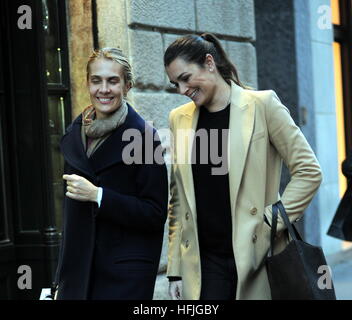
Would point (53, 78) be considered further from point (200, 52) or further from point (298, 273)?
point (298, 273)

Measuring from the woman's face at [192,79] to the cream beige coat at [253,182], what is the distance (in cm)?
14

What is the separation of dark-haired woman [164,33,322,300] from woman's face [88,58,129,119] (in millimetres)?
245

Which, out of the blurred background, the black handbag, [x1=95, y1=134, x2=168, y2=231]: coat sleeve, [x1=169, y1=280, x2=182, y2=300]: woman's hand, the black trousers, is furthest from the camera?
the blurred background

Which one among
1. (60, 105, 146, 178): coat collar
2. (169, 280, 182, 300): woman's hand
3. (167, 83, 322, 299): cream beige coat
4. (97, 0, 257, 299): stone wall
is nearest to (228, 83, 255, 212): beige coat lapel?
(167, 83, 322, 299): cream beige coat

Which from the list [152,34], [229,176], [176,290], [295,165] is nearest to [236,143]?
[229,176]

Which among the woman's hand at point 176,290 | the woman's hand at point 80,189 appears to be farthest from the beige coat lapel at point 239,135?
the woman's hand at point 80,189

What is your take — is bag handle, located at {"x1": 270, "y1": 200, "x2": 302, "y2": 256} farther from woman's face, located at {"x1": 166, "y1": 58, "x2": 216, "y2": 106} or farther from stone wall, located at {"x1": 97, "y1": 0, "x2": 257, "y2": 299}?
stone wall, located at {"x1": 97, "y1": 0, "x2": 257, "y2": 299}

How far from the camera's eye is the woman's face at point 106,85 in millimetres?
3740

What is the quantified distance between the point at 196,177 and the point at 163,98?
280cm

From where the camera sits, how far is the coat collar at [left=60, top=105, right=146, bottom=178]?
371cm

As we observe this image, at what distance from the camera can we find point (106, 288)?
12.1 ft

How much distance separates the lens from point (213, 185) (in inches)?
148

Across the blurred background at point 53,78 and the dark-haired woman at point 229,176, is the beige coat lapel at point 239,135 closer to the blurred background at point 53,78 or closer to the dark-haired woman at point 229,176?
the dark-haired woman at point 229,176
